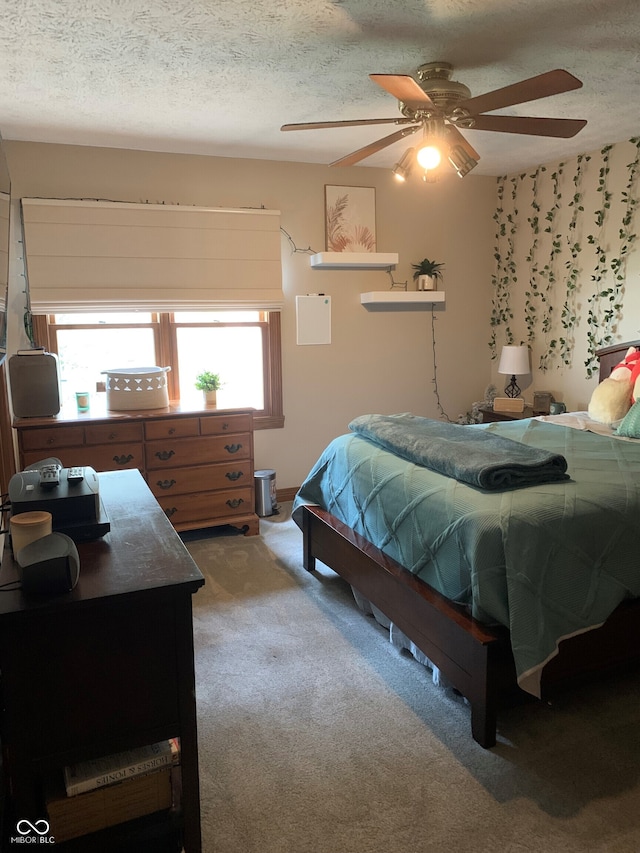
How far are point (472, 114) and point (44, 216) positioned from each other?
8.75 feet

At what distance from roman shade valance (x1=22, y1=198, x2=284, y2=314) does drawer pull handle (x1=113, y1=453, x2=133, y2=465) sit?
103cm

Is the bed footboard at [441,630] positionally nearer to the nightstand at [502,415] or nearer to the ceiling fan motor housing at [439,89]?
the ceiling fan motor housing at [439,89]

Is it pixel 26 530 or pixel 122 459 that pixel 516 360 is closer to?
pixel 122 459

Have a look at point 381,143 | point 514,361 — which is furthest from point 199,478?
point 514,361

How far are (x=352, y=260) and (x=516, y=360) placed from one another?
4.96 feet

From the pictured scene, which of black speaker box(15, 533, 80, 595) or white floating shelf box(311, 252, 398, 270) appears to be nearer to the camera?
black speaker box(15, 533, 80, 595)

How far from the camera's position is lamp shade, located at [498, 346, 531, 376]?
4832mm

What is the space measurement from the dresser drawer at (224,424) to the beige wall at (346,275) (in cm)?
63

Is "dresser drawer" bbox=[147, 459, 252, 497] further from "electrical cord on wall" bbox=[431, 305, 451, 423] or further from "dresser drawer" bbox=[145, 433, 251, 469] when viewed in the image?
"electrical cord on wall" bbox=[431, 305, 451, 423]

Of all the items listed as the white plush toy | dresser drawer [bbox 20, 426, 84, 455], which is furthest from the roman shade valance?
the white plush toy

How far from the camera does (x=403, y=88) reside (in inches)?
88.9

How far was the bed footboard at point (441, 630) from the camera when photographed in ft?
6.81

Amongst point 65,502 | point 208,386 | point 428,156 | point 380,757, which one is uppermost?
point 428,156

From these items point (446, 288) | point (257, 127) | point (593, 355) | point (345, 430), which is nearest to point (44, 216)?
point (257, 127)
